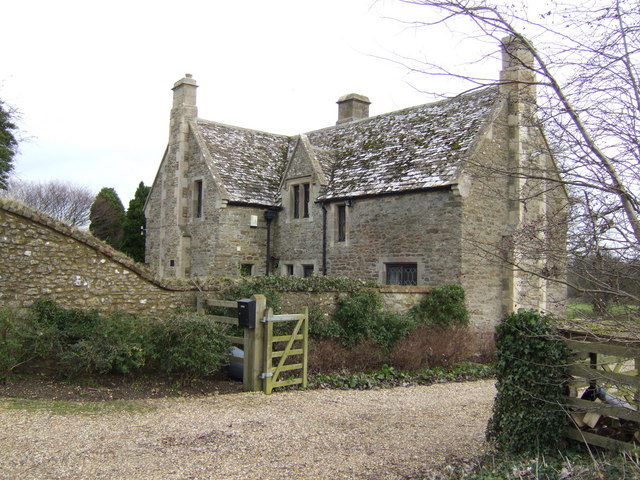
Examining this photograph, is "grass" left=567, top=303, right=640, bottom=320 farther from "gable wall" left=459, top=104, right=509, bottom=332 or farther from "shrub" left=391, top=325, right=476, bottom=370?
"gable wall" left=459, top=104, right=509, bottom=332

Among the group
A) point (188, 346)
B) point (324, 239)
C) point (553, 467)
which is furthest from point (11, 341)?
point (324, 239)

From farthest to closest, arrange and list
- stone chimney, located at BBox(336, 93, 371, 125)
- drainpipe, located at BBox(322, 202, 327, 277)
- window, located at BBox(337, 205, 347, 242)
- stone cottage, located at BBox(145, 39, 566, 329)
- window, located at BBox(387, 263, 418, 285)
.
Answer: stone chimney, located at BBox(336, 93, 371, 125) → drainpipe, located at BBox(322, 202, 327, 277) → window, located at BBox(337, 205, 347, 242) → window, located at BBox(387, 263, 418, 285) → stone cottage, located at BBox(145, 39, 566, 329)

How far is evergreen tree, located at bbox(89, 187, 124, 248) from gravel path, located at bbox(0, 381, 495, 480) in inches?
1435

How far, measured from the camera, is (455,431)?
7516 mm

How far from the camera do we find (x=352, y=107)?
2452 cm

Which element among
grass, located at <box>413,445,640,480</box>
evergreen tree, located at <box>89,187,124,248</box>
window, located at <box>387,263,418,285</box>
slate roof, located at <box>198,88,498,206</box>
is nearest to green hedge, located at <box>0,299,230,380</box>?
grass, located at <box>413,445,640,480</box>

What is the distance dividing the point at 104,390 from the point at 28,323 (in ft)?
5.74

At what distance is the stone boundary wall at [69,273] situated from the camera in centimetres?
977

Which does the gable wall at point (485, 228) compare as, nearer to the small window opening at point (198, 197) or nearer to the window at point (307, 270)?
the window at point (307, 270)

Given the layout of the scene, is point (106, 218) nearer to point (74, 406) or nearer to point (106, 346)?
Result: point (106, 346)

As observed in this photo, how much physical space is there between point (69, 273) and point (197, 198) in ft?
40.0

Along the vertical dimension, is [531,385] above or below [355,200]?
below

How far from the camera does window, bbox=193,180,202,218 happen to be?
72.4 feet

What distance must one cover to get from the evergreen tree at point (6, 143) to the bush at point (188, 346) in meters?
15.8
